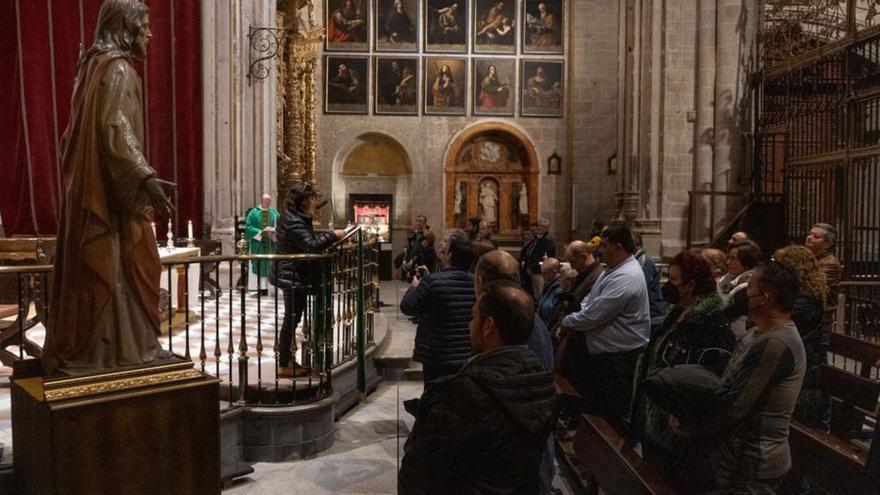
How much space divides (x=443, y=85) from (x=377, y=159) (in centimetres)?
252

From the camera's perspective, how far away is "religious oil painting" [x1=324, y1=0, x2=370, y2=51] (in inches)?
755

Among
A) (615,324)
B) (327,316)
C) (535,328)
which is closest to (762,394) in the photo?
(535,328)

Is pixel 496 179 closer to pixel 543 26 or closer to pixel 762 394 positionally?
pixel 543 26

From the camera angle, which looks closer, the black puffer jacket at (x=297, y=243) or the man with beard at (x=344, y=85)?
the black puffer jacket at (x=297, y=243)

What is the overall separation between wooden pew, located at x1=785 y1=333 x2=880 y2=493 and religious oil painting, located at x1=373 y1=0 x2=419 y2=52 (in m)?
15.8

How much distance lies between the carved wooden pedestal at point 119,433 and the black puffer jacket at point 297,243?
1.99 m

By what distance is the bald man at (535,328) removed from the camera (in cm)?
368

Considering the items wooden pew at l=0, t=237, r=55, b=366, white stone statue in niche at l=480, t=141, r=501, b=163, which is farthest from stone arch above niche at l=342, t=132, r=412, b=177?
wooden pew at l=0, t=237, r=55, b=366

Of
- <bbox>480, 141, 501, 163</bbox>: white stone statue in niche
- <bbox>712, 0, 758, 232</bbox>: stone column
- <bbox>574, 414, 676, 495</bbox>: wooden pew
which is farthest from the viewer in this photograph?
<bbox>480, 141, 501, 163</bbox>: white stone statue in niche

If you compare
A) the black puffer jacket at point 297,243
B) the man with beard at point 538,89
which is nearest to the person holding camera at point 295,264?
the black puffer jacket at point 297,243

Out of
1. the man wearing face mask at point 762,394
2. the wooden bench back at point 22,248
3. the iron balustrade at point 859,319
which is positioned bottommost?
the iron balustrade at point 859,319

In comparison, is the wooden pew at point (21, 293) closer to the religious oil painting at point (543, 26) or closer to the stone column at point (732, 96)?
the stone column at point (732, 96)

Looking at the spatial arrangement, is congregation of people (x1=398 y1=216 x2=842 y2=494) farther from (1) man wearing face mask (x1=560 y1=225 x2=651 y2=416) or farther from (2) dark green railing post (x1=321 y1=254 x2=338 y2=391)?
(2) dark green railing post (x1=321 y1=254 x2=338 y2=391)

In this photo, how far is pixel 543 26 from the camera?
19547 mm
